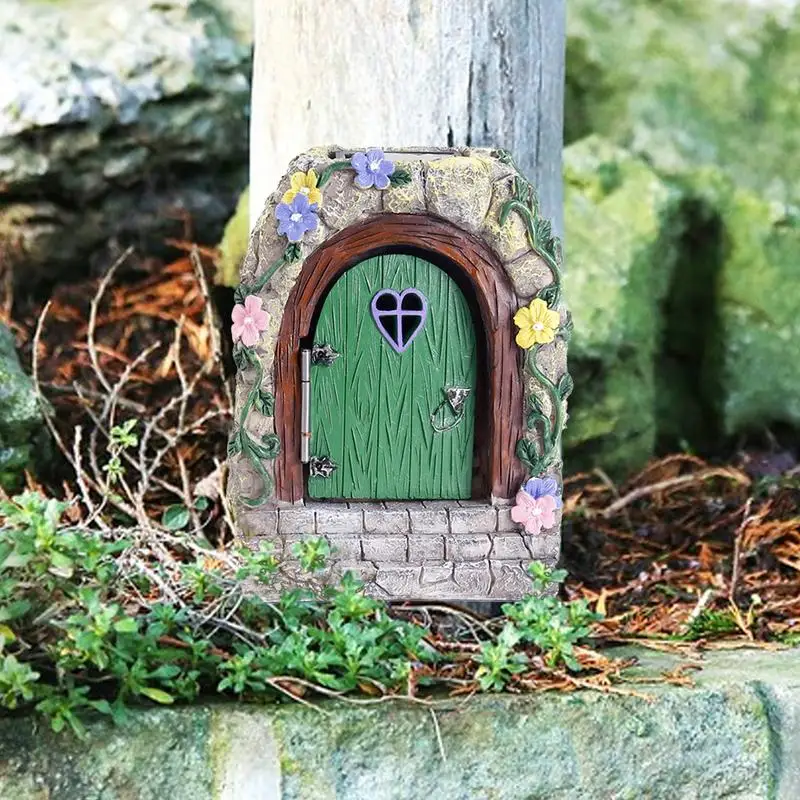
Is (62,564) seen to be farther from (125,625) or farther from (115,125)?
(115,125)

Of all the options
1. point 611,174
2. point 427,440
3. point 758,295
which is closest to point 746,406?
point 758,295

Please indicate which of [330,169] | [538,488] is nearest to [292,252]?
[330,169]

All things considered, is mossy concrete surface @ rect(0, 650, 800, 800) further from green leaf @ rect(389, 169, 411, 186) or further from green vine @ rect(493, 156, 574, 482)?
green leaf @ rect(389, 169, 411, 186)

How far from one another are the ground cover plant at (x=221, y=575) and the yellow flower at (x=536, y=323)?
44 centimetres

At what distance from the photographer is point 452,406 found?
2.45 meters

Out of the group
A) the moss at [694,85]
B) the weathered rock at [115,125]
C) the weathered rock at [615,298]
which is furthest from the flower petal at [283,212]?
the moss at [694,85]

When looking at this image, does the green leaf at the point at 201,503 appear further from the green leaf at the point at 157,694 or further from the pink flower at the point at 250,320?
the green leaf at the point at 157,694

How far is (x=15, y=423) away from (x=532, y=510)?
4.00ft

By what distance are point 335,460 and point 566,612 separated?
513 mm

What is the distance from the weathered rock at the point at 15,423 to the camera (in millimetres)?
2889

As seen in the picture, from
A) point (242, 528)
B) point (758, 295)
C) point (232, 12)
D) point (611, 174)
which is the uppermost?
point (232, 12)

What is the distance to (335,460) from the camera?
8.00 feet

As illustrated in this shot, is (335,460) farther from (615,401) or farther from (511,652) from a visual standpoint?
(615,401)

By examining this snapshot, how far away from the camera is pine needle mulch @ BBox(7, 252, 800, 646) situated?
2730mm
